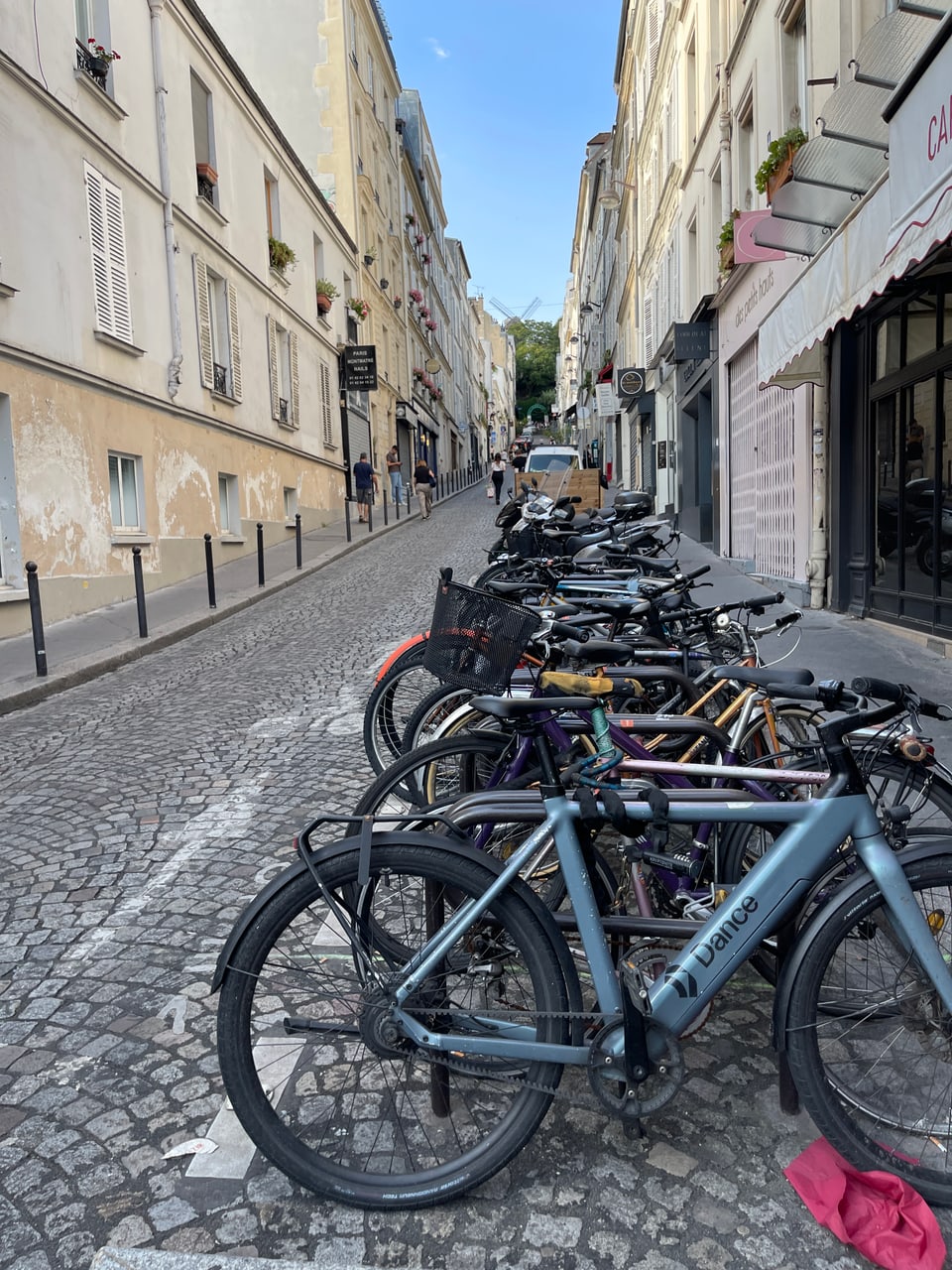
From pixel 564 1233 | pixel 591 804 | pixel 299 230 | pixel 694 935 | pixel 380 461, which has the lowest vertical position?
pixel 564 1233

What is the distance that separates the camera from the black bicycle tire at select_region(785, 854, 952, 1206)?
1.90 meters

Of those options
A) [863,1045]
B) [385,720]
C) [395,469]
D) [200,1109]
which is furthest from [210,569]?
[395,469]

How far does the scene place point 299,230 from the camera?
69.6 feet

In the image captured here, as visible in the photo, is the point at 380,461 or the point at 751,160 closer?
the point at 751,160

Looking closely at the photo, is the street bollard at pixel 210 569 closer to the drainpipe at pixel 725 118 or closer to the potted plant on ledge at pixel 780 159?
the potted plant on ledge at pixel 780 159

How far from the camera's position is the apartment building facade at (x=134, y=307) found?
31.5 ft

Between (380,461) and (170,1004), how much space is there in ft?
94.5

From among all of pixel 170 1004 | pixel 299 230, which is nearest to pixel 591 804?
pixel 170 1004

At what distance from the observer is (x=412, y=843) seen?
1.93 meters

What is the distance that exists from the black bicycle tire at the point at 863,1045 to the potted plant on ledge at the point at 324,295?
2287 cm

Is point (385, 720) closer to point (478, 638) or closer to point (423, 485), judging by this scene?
point (478, 638)

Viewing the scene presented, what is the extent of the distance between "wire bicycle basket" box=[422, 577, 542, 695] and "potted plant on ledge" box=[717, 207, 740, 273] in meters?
10.1

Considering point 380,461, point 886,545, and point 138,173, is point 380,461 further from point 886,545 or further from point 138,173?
Answer: point 886,545

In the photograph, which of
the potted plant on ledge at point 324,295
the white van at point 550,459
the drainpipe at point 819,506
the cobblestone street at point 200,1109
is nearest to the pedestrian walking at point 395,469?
the white van at point 550,459
